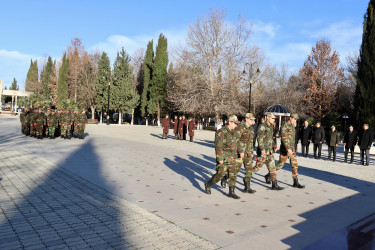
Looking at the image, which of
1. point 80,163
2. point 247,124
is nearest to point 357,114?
point 247,124

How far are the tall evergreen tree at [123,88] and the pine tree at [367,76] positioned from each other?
32983 mm

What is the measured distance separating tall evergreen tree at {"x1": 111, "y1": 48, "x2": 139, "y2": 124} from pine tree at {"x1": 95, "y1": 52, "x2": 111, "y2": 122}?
130 cm

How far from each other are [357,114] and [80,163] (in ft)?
62.0

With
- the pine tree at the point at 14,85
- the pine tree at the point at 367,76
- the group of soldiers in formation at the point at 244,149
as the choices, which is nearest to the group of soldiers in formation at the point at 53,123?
the group of soldiers in formation at the point at 244,149

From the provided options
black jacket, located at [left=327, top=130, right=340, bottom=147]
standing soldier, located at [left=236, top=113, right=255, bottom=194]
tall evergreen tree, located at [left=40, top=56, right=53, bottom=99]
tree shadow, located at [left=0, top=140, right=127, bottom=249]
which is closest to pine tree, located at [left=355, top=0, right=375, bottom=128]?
black jacket, located at [left=327, top=130, right=340, bottom=147]

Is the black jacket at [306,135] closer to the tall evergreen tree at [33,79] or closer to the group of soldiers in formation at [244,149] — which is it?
the group of soldiers in formation at [244,149]

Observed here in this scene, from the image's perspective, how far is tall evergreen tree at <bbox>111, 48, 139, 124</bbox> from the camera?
151ft

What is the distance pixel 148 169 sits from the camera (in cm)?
920

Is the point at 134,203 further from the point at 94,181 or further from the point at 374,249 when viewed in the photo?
the point at 374,249

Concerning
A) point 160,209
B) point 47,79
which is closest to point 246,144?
point 160,209

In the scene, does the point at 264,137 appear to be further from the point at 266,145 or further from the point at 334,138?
the point at 334,138

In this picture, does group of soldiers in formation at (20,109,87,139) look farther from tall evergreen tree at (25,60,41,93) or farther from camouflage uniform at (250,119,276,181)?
tall evergreen tree at (25,60,41,93)

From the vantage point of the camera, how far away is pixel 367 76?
20250mm

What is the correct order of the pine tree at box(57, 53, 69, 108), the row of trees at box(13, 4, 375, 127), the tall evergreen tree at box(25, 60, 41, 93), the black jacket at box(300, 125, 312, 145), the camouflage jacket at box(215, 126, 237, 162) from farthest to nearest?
the tall evergreen tree at box(25, 60, 41, 93) < the pine tree at box(57, 53, 69, 108) < the row of trees at box(13, 4, 375, 127) < the black jacket at box(300, 125, 312, 145) < the camouflage jacket at box(215, 126, 237, 162)
